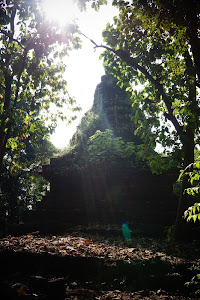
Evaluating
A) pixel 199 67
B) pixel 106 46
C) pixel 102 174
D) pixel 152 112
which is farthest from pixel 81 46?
pixel 102 174

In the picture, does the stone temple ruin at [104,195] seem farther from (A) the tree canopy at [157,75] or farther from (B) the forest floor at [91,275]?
(B) the forest floor at [91,275]

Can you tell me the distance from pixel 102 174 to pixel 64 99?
14.6 ft

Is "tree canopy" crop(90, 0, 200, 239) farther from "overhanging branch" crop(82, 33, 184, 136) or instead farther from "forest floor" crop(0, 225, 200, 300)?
"forest floor" crop(0, 225, 200, 300)

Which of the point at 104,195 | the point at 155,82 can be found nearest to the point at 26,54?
the point at 155,82

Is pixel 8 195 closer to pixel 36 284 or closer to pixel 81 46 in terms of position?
pixel 81 46

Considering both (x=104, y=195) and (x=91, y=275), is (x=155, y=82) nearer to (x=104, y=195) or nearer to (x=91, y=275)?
(x=91, y=275)

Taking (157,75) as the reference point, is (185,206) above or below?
below

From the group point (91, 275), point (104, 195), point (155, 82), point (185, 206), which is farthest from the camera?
point (104, 195)

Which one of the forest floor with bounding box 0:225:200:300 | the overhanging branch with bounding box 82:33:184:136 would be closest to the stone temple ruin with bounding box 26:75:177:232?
the overhanging branch with bounding box 82:33:184:136

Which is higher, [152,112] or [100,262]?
[152,112]

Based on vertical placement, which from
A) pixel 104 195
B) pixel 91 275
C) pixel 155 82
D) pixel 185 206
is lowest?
pixel 91 275

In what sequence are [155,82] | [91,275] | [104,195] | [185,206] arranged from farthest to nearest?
[104,195]
[185,206]
[155,82]
[91,275]

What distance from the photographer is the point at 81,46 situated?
25.6ft

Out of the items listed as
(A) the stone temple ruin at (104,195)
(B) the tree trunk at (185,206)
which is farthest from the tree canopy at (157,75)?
(A) the stone temple ruin at (104,195)
